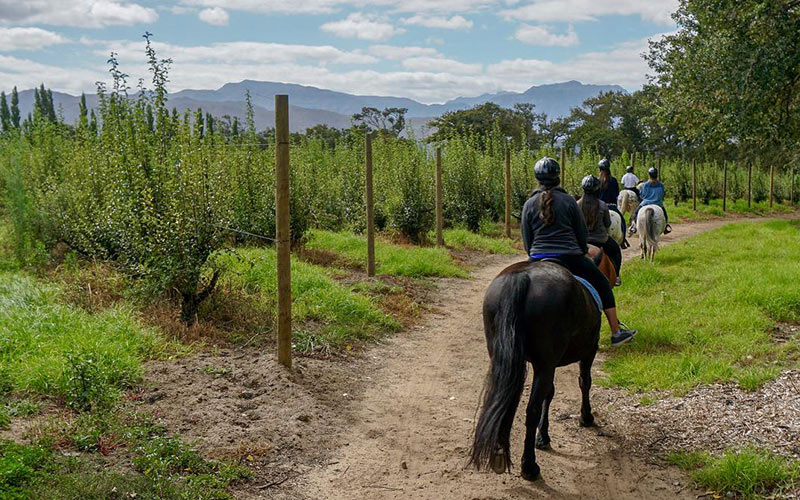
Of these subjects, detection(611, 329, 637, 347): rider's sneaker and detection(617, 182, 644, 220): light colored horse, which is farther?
detection(617, 182, 644, 220): light colored horse

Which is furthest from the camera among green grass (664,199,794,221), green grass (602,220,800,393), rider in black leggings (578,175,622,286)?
green grass (664,199,794,221)

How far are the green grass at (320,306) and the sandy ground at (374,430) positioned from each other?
0.57 m

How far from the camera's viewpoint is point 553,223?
5.48 metres

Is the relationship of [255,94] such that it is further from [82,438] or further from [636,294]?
[82,438]

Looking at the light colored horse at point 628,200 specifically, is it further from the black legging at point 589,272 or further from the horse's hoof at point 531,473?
the horse's hoof at point 531,473

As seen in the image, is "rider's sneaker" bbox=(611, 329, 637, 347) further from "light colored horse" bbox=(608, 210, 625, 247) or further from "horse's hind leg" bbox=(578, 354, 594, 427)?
"light colored horse" bbox=(608, 210, 625, 247)

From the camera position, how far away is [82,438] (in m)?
4.69

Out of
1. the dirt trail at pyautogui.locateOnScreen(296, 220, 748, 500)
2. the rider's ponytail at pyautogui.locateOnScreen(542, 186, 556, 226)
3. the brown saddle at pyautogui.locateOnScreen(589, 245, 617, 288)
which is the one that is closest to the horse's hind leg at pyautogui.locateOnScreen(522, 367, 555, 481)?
the dirt trail at pyautogui.locateOnScreen(296, 220, 748, 500)

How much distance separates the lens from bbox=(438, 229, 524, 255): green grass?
1619 cm

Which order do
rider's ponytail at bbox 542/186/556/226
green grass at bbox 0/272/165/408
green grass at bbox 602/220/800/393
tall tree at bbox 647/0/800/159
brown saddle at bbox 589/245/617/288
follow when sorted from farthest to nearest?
1. tall tree at bbox 647/0/800/159
2. brown saddle at bbox 589/245/617/288
3. green grass at bbox 602/220/800/393
4. green grass at bbox 0/272/165/408
5. rider's ponytail at bbox 542/186/556/226

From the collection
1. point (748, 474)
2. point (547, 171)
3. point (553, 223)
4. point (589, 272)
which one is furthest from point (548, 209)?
point (748, 474)

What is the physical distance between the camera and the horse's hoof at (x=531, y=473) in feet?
15.5

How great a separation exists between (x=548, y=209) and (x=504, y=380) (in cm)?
166

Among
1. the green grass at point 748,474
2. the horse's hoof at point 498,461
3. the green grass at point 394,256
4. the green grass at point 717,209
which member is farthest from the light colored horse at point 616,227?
the green grass at point 717,209
